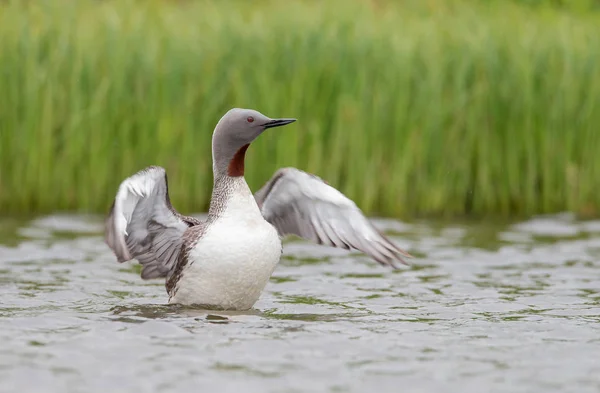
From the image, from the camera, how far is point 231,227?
650 centimetres

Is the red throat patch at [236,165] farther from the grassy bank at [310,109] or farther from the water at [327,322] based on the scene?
the grassy bank at [310,109]

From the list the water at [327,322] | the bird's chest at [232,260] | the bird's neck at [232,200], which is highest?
the bird's neck at [232,200]

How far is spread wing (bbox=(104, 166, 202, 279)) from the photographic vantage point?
6.59 m

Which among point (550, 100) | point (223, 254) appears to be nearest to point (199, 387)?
point (223, 254)

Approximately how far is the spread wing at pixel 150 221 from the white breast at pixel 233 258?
0.39 metres

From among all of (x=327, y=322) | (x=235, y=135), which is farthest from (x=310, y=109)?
(x=327, y=322)

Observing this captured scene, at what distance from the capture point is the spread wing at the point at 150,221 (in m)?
6.59

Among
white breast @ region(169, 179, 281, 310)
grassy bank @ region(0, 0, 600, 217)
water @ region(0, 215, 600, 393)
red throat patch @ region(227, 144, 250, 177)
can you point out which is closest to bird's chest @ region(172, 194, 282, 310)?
white breast @ region(169, 179, 281, 310)

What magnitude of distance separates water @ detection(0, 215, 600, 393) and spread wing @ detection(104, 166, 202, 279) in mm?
267

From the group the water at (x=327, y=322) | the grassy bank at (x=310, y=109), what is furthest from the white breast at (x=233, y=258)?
the grassy bank at (x=310, y=109)

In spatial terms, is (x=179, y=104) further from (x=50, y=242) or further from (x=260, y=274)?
(x=260, y=274)

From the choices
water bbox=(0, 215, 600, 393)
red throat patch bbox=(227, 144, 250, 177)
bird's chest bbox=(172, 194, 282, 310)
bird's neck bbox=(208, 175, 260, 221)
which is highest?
red throat patch bbox=(227, 144, 250, 177)

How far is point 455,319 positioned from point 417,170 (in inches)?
155

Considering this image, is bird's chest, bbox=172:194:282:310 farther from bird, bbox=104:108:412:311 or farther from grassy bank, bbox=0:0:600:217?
grassy bank, bbox=0:0:600:217
